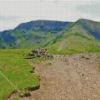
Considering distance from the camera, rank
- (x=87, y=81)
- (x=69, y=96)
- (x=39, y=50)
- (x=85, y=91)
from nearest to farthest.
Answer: (x=69, y=96), (x=85, y=91), (x=87, y=81), (x=39, y=50)

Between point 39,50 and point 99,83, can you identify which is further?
point 39,50

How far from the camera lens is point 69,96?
15125 millimetres

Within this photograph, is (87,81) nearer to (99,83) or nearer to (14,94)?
(99,83)

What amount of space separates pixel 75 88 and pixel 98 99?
162 inches

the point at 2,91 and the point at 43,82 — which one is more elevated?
the point at 2,91

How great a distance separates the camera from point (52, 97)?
1489cm

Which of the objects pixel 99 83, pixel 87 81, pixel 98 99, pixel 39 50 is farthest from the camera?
pixel 39 50

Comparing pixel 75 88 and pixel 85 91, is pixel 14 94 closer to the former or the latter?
pixel 75 88

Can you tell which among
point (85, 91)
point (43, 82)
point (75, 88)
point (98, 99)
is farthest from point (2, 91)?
point (98, 99)

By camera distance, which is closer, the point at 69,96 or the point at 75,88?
the point at 69,96

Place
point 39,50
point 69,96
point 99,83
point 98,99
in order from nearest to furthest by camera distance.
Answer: point 98,99 < point 69,96 < point 99,83 < point 39,50

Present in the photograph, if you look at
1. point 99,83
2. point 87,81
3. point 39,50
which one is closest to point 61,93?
point 87,81

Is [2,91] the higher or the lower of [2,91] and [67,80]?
the higher

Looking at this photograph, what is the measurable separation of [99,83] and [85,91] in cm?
425
